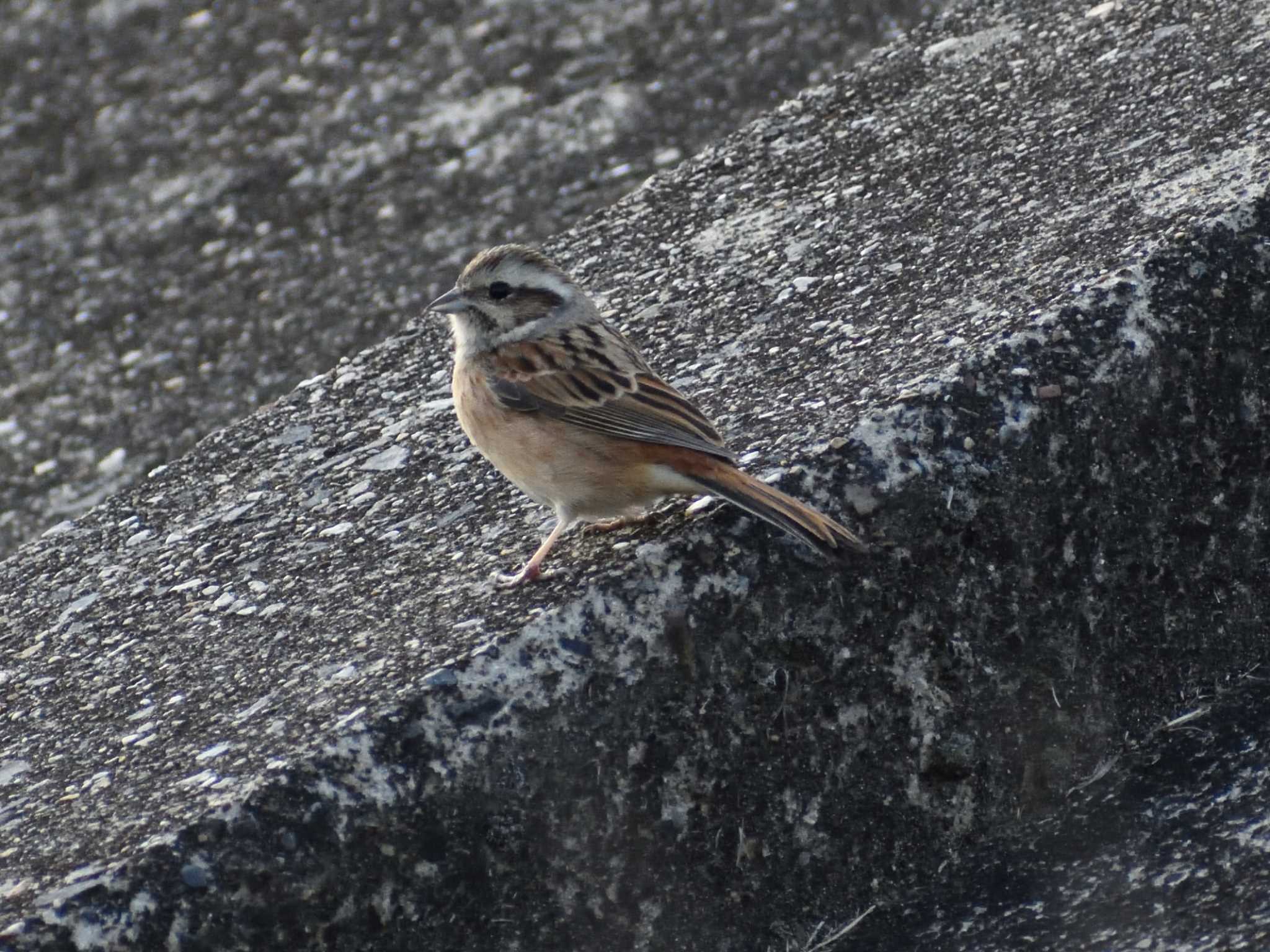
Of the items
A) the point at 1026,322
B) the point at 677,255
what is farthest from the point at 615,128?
the point at 1026,322

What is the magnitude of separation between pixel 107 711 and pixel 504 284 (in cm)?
139

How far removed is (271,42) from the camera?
25.7 feet

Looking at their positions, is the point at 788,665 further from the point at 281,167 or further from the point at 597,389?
the point at 281,167

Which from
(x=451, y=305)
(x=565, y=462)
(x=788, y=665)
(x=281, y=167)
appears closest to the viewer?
(x=788, y=665)

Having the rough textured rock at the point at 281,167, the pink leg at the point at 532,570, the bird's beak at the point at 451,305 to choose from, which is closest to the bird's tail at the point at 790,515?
the pink leg at the point at 532,570

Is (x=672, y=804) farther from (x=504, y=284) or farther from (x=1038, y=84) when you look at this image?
(x=1038, y=84)

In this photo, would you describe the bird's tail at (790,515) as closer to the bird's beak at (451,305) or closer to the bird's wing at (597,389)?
the bird's wing at (597,389)

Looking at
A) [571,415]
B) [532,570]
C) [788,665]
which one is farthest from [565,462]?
[788,665]

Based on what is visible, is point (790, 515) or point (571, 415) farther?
point (571, 415)

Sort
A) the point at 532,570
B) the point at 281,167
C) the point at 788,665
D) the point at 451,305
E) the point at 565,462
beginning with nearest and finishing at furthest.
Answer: the point at 788,665 → the point at 532,570 → the point at 565,462 → the point at 451,305 → the point at 281,167

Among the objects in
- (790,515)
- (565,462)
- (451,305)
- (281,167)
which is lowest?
(790,515)

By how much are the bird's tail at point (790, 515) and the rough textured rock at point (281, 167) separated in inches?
117

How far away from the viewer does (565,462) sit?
3.39 meters

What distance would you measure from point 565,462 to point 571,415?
14cm
